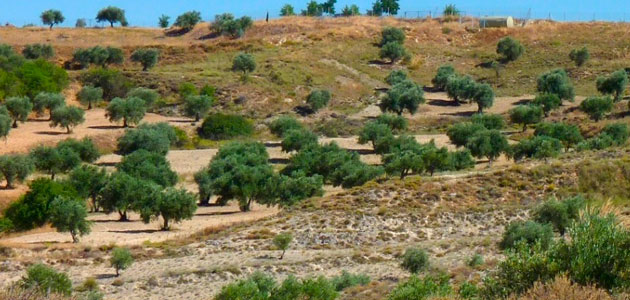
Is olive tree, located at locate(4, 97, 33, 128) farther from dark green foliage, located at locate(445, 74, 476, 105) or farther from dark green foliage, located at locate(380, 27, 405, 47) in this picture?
dark green foliage, located at locate(380, 27, 405, 47)

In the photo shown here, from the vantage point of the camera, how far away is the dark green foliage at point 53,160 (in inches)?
2359

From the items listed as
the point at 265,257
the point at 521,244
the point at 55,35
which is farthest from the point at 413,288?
the point at 55,35

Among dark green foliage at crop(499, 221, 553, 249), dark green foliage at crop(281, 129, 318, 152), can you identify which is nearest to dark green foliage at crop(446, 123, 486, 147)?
dark green foliage at crop(281, 129, 318, 152)

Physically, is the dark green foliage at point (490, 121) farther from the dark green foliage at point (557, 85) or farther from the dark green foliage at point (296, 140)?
the dark green foliage at point (296, 140)

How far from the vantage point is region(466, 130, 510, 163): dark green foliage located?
6275cm

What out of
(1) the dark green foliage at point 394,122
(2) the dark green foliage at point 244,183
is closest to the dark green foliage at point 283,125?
(1) the dark green foliage at point 394,122

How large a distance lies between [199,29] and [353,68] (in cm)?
2417

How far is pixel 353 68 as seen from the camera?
319 ft

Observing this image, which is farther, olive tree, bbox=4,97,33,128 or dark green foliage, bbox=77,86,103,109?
dark green foliage, bbox=77,86,103,109

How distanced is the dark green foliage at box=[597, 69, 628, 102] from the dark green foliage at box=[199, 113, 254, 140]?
1010 inches

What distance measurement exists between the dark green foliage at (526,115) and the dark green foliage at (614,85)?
8.49 metres

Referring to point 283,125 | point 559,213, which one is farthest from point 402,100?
point 559,213

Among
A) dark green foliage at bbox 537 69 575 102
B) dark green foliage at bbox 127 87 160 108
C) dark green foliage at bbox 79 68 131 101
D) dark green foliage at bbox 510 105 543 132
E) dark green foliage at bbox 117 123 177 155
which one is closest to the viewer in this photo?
dark green foliage at bbox 117 123 177 155

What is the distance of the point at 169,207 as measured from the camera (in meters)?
46.3
